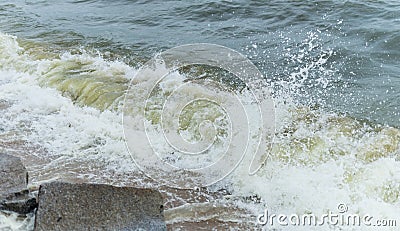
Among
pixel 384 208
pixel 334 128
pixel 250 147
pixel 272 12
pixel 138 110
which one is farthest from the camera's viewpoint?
pixel 272 12

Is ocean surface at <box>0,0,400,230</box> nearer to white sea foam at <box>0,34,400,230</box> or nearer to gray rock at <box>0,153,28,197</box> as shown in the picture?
white sea foam at <box>0,34,400,230</box>

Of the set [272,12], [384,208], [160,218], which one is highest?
[272,12]

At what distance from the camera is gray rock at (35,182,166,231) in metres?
3.46

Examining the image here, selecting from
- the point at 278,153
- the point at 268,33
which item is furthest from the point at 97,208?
the point at 268,33

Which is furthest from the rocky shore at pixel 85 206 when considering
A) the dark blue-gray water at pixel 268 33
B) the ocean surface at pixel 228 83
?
the dark blue-gray water at pixel 268 33

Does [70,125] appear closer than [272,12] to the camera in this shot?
Yes

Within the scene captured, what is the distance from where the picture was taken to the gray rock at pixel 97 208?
3457mm

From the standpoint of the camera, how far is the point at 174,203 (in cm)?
429

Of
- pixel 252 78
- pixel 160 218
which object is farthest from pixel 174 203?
pixel 252 78

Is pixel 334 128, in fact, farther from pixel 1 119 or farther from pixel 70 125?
pixel 1 119

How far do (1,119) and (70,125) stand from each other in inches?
34.8

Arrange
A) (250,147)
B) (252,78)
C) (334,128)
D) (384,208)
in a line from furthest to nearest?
(252,78)
(334,128)
(250,147)
(384,208)

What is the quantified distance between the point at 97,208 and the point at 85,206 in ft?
0.30

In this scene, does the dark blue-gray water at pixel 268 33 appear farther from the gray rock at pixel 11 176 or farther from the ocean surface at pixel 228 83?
the gray rock at pixel 11 176
